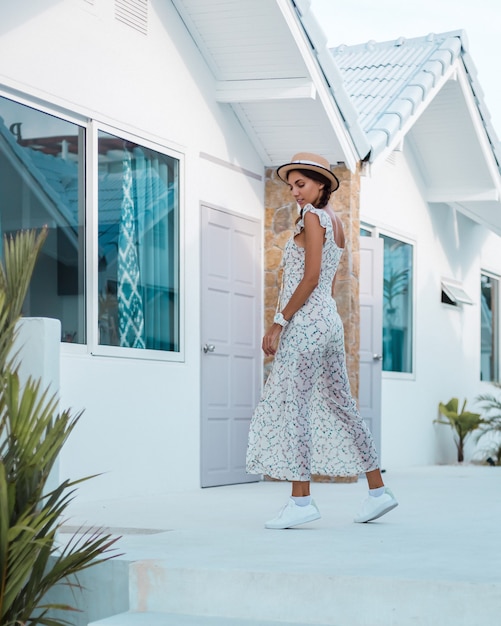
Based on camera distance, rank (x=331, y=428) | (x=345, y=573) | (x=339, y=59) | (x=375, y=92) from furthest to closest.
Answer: (x=339, y=59) < (x=375, y=92) < (x=331, y=428) < (x=345, y=573)

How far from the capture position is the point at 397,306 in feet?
40.1

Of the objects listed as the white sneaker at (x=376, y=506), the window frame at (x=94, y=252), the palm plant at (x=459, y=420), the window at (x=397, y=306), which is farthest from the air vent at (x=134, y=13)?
the palm plant at (x=459, y=420)

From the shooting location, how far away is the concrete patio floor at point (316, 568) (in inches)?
149

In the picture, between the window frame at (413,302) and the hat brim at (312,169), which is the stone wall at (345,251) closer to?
the window frame at (413,302)

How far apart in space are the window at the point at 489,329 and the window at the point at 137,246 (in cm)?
788

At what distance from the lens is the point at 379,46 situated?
13.1 meters

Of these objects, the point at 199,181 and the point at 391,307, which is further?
the point at 391,307

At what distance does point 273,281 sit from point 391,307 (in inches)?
114

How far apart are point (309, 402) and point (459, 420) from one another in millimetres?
8080

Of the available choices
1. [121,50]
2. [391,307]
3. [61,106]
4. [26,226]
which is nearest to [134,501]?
[26,226]

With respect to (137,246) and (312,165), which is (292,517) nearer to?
(312,165)

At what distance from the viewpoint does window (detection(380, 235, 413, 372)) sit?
1197 centimetres

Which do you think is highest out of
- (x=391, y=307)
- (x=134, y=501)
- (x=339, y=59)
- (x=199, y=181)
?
(x=339, y=59)

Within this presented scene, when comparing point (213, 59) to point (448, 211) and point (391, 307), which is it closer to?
point (391, 307)
